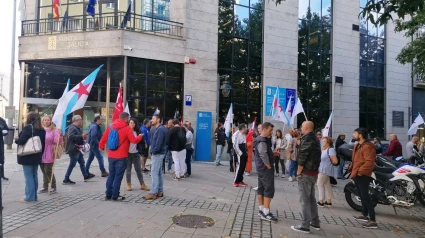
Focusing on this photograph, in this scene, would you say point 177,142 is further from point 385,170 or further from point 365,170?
point 385,170

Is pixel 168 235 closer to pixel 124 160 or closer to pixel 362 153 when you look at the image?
pixel 124 160

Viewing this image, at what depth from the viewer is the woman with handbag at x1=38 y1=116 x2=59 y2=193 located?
7871 mm

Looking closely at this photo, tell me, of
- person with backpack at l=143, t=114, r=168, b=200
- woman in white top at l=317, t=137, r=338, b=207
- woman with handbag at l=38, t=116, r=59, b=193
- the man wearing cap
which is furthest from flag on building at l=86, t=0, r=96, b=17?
woman in white top at l=317, t=137, r=338, b=207

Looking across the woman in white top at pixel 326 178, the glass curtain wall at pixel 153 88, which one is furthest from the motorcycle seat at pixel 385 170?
the glass curtain wall at pixel 153 88

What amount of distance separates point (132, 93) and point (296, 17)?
10.7 metres

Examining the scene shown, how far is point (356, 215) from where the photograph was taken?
759 centimetres

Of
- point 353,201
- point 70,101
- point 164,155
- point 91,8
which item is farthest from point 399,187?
point 91,8

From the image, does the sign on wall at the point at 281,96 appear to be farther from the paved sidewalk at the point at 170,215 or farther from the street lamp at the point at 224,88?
the paved sidewalk at the point at 170,215

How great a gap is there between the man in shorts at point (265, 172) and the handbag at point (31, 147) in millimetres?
4173

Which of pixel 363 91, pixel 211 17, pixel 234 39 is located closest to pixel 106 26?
pixel 211 17

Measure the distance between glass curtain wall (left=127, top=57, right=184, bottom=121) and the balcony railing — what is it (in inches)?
63.1

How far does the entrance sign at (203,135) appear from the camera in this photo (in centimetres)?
1728

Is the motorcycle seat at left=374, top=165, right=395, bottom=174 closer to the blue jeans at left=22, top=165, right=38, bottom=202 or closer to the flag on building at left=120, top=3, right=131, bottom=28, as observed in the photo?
the blue jeans at left=22, top=165, right=38, bottom=202

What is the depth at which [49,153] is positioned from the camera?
25.9ft
